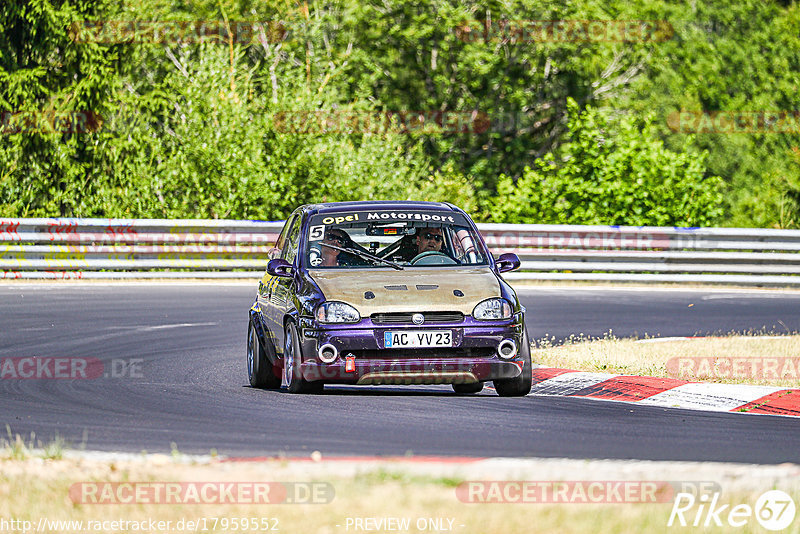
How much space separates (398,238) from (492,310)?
63.1 inches

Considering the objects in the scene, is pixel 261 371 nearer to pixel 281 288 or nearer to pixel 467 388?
pixel 281 288

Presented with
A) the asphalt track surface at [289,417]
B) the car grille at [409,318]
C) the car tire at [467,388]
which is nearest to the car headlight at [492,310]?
the car grille at [409,318]

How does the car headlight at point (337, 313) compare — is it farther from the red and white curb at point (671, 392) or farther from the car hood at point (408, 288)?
the red and white curb at point (671, 392)

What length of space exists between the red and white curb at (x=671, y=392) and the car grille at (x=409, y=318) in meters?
1.46

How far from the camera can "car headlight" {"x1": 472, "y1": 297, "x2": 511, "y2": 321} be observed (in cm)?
1003

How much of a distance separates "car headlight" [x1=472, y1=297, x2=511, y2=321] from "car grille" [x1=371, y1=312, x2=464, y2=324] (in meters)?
0.14

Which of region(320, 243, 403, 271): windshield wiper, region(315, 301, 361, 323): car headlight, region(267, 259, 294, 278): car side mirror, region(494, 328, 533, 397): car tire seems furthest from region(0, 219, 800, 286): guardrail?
region(315, 301, 361, 323): car headlight

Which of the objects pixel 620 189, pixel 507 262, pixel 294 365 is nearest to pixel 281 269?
pixel 294 365

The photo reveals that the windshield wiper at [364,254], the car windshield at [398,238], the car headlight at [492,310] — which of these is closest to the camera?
the car headlight at [492,310]

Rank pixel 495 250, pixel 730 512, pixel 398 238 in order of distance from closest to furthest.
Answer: pixel 730 512
pixel 398 238
pixel 495 250

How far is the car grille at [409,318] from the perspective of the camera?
990cm

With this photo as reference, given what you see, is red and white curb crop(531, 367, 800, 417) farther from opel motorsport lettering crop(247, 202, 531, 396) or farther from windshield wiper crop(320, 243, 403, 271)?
windshield wiper crop(320, 243, 403, 271)

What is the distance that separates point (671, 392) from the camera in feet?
35.7

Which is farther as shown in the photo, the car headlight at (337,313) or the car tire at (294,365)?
the car tire at (294,365)
